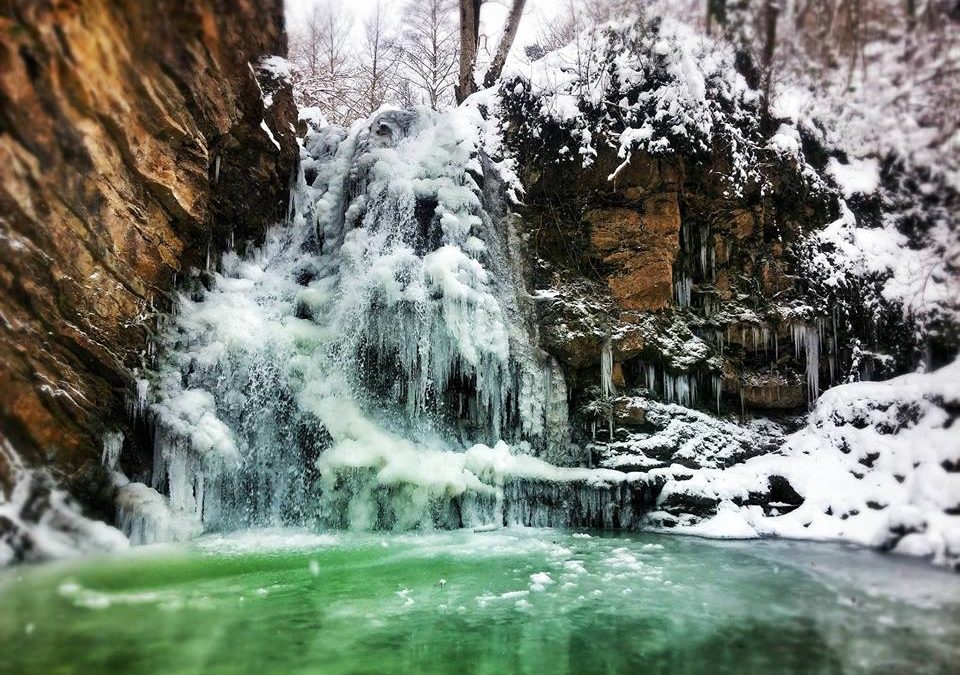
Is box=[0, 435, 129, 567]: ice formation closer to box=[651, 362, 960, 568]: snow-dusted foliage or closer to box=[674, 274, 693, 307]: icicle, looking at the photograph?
box=[651, 362, 960, 568]: snow-dusted foliage

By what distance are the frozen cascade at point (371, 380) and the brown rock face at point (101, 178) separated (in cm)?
67

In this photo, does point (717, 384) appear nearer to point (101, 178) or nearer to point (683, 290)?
point (683, 290)

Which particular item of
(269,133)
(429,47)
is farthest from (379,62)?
(269,133)

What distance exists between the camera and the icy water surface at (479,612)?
3.36 meters

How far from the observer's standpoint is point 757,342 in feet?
29.4

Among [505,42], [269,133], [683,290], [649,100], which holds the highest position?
[505,42]

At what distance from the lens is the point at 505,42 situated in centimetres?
1294

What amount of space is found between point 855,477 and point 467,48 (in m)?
10.7

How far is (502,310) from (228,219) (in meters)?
3.90

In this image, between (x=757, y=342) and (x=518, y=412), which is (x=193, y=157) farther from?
(x=757, y=342)

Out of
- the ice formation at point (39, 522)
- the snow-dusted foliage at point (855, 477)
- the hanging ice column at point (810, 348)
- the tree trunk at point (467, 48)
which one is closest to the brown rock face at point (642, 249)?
the hanging ice column at point (810, 348)

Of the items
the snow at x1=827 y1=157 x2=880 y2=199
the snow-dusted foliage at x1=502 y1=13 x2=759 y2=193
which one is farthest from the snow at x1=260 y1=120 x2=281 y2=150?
the snow at x1=827 y1=157 x2=880 y2=199

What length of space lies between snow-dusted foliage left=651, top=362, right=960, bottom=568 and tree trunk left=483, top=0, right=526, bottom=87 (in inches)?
326

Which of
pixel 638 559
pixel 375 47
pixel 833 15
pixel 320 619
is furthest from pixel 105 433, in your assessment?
pixel 375 47
